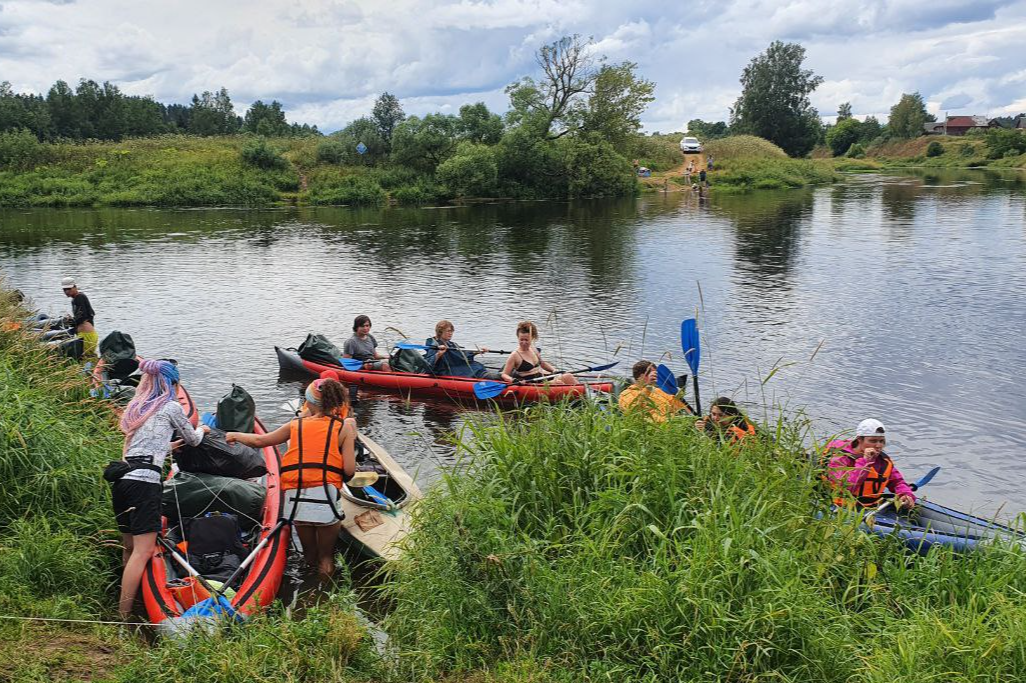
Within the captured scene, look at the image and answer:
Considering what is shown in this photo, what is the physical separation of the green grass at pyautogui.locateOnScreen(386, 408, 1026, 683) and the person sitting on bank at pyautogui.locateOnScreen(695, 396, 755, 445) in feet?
0.92

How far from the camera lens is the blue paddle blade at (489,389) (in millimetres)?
12664

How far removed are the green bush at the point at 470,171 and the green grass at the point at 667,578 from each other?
46.2 metres

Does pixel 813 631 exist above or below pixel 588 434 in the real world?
below

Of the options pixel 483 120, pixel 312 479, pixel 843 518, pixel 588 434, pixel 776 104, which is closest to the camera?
pixel 843 518

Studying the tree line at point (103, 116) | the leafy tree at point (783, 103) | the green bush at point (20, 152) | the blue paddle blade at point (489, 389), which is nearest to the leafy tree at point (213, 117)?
the tree line at point (103, 116)

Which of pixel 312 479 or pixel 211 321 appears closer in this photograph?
pixel 312 479

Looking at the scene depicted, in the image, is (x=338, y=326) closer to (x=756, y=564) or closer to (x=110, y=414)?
(x=110, y=414)

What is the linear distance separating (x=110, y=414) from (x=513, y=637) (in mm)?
6619

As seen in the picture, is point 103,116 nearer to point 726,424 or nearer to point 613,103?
point 613,103

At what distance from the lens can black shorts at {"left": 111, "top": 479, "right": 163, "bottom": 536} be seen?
639 centimetres

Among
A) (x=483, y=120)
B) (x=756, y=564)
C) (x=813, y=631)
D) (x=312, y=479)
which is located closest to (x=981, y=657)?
(x=813, y=631)

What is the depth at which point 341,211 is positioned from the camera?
48594 millimetres

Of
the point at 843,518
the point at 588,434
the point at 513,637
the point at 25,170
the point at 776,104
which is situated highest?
the point at 776,104

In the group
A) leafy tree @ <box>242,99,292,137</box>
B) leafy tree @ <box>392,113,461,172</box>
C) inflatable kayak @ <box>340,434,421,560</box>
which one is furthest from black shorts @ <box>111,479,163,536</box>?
leafy tree @ <box>242,99,292,137</box>
